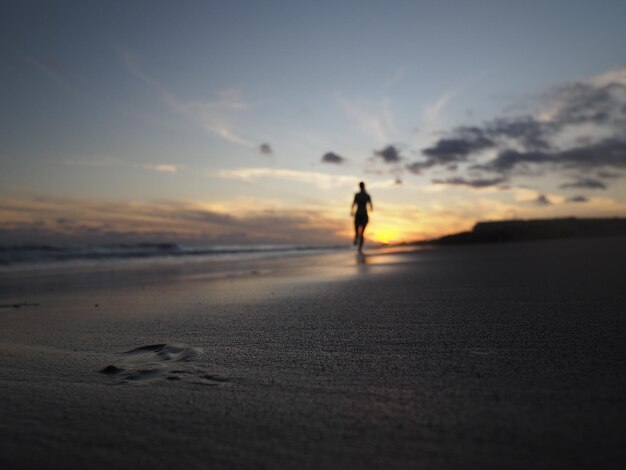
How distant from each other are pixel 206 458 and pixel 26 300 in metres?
4.10

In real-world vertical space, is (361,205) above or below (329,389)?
above

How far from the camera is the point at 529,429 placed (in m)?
Result: 0.88

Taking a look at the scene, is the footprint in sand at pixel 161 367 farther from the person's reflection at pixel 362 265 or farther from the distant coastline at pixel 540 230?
the distant coastline at pixel 540 230

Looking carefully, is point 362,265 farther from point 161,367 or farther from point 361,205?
point 361,205

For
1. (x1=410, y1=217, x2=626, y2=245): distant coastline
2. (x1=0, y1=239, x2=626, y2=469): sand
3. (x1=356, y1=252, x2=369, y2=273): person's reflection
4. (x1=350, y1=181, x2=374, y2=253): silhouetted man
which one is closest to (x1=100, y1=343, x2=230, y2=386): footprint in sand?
(x1=0, y1=239, x2=626, y2=469): sand

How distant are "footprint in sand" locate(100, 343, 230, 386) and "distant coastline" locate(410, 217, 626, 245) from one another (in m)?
22.2

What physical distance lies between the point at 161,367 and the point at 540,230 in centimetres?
2714

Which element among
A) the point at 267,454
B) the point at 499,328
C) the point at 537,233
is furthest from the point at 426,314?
the point at 537,233

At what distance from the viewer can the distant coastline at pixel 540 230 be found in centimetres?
2334

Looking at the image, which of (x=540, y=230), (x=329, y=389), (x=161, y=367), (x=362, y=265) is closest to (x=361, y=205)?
(x=362, y=265)

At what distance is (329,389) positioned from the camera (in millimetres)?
1210

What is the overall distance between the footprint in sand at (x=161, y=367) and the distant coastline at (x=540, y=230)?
72.8ft

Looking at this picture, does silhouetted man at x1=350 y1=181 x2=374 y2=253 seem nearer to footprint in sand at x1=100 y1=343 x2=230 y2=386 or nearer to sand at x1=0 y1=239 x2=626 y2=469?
sand at x1=0 y1=239 x2=626 y2=469

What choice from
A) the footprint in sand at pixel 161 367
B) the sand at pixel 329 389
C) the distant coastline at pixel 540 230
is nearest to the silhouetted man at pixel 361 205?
the distant coastline at pixel 540 230
